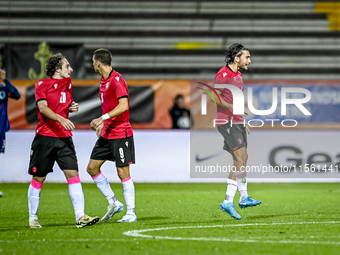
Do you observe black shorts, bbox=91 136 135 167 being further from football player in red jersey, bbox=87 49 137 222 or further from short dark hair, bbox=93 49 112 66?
short dark hair, bbox=93 49 112 66

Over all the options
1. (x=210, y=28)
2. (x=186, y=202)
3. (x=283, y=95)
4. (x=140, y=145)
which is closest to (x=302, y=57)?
(x=210, y=28)

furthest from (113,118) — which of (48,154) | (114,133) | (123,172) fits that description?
(48,154)

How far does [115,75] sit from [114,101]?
28cm

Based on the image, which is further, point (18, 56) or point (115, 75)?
point (18, 56)

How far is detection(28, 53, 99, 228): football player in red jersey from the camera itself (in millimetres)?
5617

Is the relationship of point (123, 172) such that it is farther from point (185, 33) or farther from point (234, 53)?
point (185, 33)

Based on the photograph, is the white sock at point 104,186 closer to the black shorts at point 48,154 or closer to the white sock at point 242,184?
the black shorts at point 48,154

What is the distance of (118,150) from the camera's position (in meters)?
6.04

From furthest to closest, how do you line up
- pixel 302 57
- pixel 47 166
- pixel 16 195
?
pixel 302 57 → pixel 16 195 → pixel 47 166

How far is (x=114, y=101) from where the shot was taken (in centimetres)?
607

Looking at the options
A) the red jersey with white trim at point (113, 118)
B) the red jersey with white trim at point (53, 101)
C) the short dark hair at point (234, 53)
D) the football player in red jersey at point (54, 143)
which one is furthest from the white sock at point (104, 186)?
the short dark hair at point (234, 53)

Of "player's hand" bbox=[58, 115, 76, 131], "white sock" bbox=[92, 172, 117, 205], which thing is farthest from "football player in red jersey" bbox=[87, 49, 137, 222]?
"player's hand" bbox=[58, 115, 76, 131]

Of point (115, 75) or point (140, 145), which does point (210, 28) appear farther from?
point (115, 75)

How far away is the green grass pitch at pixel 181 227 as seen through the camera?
448cm
